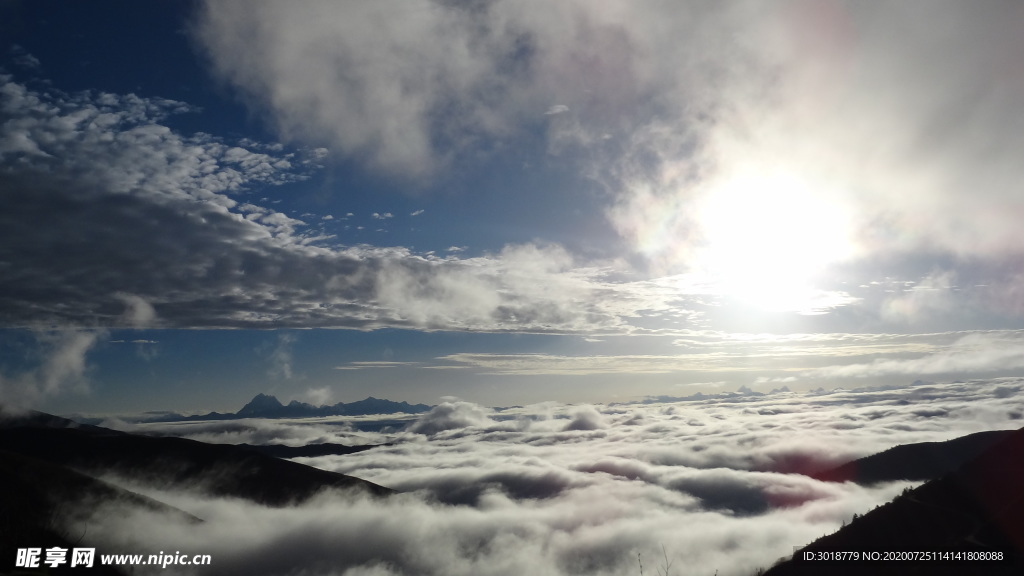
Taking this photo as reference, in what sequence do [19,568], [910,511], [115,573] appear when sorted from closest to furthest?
[910,511] < [19,568] < [115,573]

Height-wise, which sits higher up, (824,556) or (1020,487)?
(1020,487)

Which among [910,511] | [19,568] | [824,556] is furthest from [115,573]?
[910,511]

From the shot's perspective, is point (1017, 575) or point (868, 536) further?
point (868, 536)

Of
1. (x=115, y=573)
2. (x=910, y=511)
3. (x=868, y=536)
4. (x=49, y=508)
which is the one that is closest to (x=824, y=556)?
(x=868, y=536)

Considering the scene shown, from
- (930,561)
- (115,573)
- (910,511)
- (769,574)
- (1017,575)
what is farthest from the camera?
(115,573)

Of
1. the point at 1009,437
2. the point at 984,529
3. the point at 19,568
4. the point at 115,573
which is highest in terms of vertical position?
the point at 1009,437

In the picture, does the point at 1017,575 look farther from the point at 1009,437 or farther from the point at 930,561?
the point at 1009,437

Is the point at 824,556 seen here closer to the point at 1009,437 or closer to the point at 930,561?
the point at 930,561
